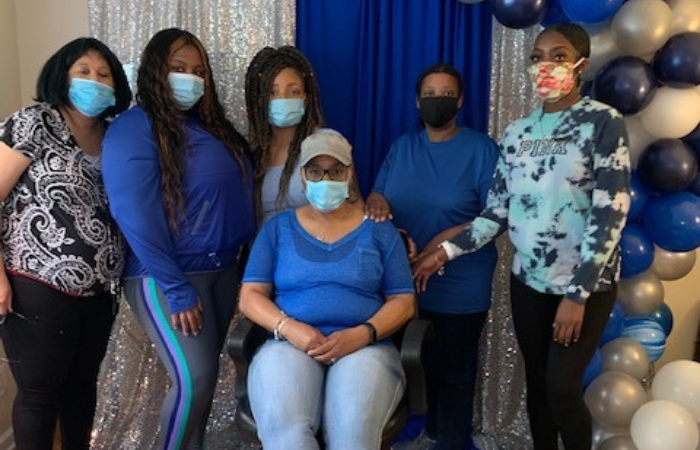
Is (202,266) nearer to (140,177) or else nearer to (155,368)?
(140,177)

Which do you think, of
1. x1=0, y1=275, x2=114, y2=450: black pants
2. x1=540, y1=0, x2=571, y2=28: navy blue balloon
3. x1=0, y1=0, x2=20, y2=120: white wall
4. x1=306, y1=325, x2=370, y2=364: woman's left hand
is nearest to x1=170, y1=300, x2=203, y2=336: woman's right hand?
x1=0, y1=275, x2=114, y2=450: black pants

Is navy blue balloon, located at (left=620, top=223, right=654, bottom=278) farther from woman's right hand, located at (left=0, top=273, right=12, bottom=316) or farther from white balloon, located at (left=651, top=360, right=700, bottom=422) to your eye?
woman's right hand, located at (left=0, top=273, right=12, bottom=316)

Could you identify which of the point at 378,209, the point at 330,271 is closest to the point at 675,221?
the point at 378,209

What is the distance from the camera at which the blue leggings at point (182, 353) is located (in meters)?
2.00

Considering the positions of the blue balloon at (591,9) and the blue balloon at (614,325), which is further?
the blue balloon at (614,325)

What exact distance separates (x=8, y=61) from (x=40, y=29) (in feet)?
0.70

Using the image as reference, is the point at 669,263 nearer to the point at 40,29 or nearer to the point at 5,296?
the point at 5,296

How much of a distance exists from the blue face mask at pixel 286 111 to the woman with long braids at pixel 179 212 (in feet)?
0.72

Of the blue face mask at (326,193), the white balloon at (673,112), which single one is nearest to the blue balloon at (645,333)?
the white balloon at (673,112)

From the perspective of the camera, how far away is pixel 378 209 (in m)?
2.12

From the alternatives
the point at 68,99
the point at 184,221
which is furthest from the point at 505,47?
the point at 68,99

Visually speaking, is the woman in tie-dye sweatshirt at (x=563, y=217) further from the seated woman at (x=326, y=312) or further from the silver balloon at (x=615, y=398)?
the seated woman at (x=326, y=312)

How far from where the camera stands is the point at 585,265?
1785 mm

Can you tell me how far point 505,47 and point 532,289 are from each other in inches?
45.1
